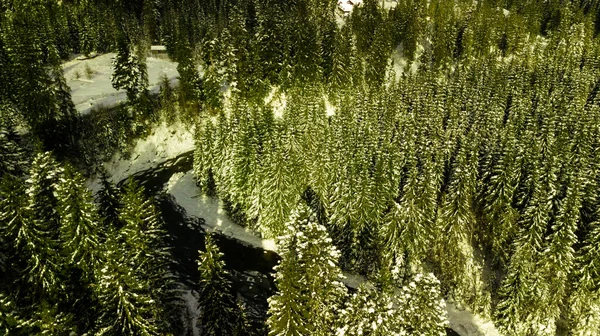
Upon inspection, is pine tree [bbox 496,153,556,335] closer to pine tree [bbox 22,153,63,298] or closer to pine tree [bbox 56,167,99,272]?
pine tree [bbox 56,167,99,272]

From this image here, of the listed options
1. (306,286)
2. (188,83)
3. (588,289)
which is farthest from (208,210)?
(588,289)

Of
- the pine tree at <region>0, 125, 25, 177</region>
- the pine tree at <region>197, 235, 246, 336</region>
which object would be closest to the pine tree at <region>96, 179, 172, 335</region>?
the pine tree at <region>197, 235, 246, 336</region>

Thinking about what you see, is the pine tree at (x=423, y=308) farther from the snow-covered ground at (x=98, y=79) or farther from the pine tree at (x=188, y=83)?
the snow-covered ground at (x=98, y=79)

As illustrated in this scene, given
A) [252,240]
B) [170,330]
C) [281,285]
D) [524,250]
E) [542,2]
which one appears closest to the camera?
[281,285]

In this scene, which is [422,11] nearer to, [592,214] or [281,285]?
[592,214]

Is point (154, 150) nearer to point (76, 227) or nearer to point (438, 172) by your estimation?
point (76, 227)

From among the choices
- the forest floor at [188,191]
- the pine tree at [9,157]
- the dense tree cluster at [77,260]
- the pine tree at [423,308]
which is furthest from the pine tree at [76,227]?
the forest floor at [188,191]

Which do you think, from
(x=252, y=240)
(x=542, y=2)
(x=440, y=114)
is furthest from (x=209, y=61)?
(x=542, y=2)
